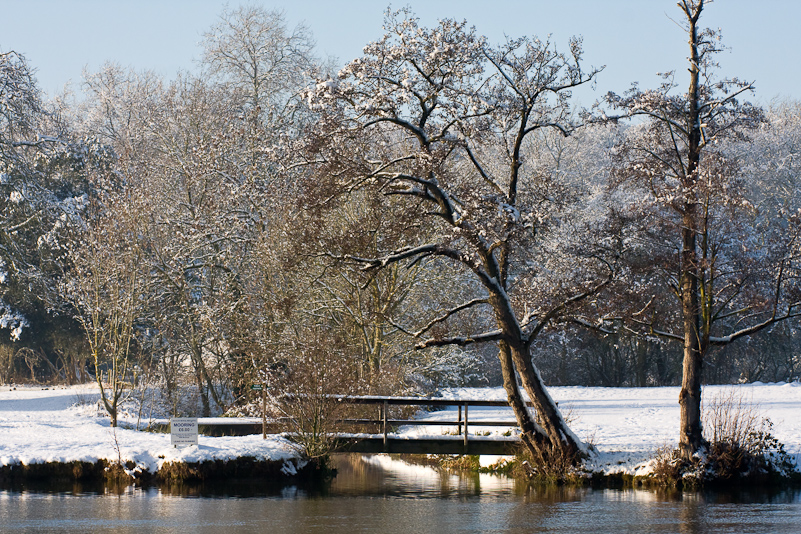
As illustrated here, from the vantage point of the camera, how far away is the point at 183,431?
18641mm

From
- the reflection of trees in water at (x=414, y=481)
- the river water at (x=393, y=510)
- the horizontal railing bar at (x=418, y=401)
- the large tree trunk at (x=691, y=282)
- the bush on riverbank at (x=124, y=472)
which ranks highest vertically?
the large tree trunk at (x=691, y=282)

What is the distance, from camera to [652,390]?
32.8 meters

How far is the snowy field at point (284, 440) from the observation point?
61.8ft

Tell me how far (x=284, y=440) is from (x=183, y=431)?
243 centimetres

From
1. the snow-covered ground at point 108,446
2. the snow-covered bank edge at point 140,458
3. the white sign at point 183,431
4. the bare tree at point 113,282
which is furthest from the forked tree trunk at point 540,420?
the bare tree at point 113,282

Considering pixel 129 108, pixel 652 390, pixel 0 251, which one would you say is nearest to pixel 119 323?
pixel 0 251

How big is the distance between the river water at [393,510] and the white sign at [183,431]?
122cm

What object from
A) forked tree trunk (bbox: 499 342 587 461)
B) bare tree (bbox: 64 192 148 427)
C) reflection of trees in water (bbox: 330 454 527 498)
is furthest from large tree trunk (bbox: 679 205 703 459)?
bare tree (bbox: 64 192 148 427)

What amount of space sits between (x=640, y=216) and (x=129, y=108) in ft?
106

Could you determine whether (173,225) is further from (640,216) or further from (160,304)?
(640,216)

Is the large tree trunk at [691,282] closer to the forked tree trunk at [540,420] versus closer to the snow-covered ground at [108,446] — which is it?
the forked tree trunk at [540,420]

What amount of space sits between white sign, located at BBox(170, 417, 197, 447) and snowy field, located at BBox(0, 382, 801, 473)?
0.54 ft

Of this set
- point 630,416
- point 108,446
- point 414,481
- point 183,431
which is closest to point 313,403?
point 183,431

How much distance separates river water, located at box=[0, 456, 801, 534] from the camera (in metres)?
13.6
